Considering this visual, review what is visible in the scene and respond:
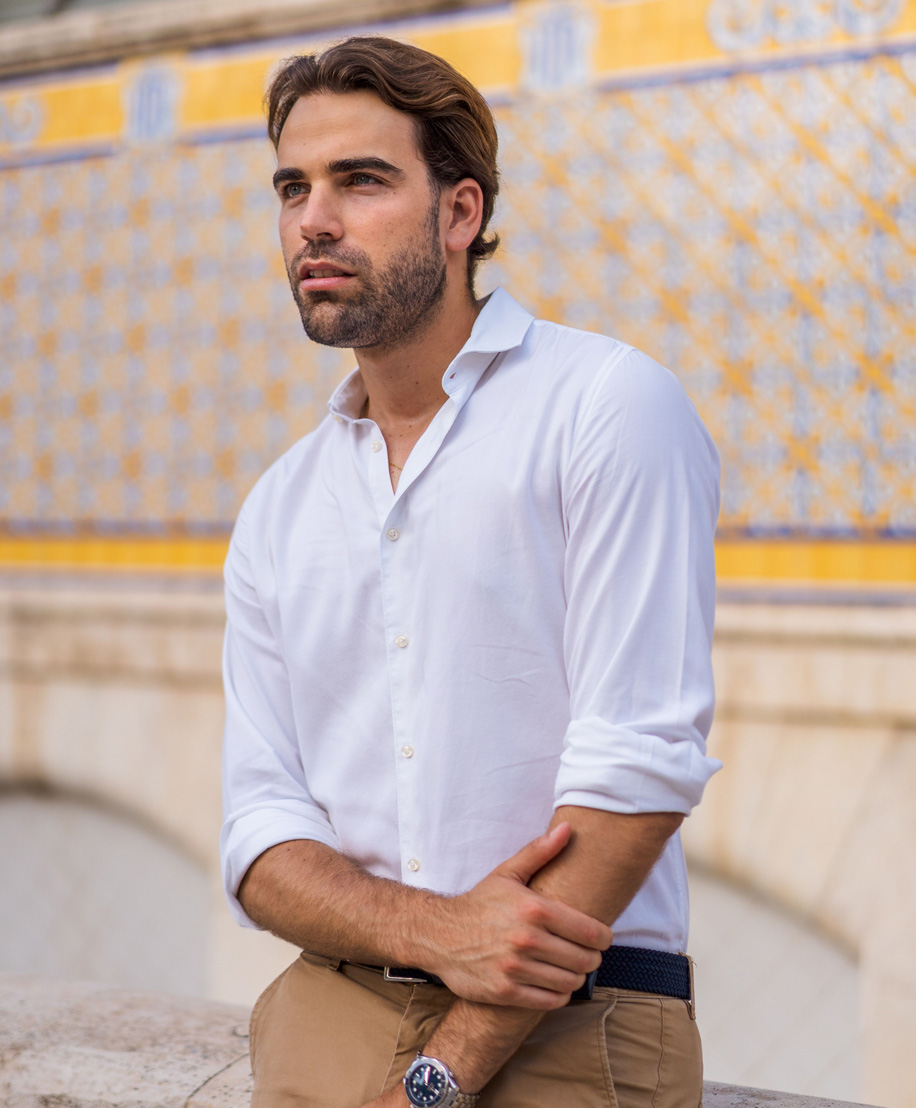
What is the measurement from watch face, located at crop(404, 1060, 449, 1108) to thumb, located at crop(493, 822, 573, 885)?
0.18 metres

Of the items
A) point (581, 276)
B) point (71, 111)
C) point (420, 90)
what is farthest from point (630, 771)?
point (71, 111)

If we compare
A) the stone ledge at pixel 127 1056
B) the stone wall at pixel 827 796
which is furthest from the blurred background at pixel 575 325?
the stone ledge at pixel 127 1056

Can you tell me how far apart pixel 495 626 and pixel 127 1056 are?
2.78 ft

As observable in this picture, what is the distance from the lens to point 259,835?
1314 mm

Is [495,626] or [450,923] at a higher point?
[495,626]

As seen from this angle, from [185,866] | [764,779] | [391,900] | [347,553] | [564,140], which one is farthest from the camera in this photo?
[185,866]

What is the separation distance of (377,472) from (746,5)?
6.93ft

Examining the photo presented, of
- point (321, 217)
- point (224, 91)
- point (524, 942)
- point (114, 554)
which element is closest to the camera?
point (524, 942)

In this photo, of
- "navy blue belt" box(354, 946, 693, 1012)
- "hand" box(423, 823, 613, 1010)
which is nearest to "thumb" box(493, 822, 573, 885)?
"hand" box(423, 823, 613, 1010)

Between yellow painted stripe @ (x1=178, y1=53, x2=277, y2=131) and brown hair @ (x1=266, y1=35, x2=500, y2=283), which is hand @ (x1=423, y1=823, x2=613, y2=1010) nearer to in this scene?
brown hair @ (x1=266, y1=35, x2=500, y2=283)

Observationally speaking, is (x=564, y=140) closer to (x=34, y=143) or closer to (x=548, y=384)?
(x=34, y=143)

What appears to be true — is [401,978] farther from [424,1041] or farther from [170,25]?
[170,25]

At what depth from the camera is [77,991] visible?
6.52ft

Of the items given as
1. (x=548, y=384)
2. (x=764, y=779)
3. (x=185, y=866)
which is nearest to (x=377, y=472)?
(x=548, y=384)
